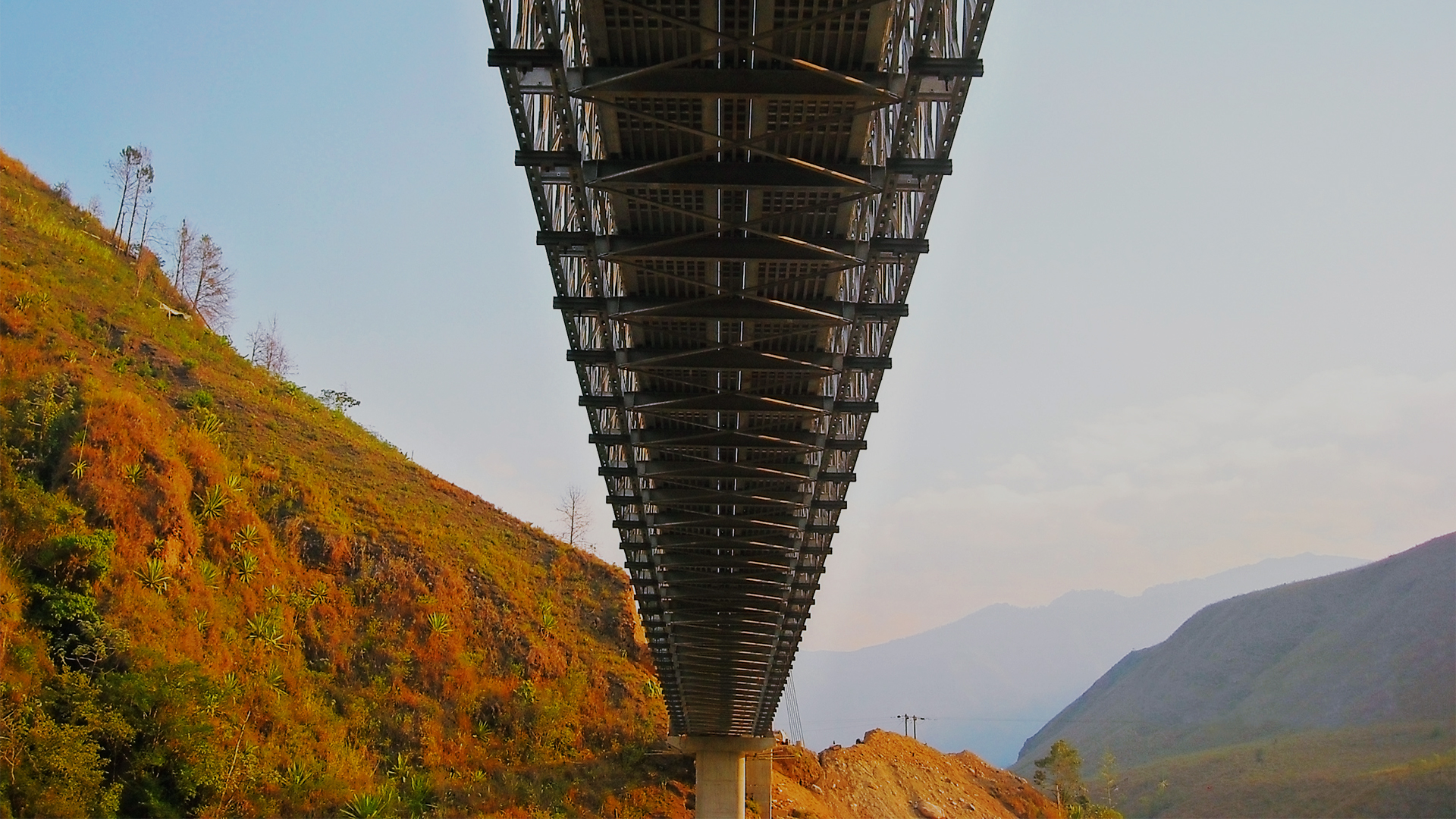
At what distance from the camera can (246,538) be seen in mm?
38250

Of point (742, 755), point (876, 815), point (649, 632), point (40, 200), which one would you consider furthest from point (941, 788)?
point (40, 200)

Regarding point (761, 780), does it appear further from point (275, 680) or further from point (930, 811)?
point (275, 680)

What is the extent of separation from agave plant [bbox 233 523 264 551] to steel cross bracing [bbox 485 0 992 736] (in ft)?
78.3

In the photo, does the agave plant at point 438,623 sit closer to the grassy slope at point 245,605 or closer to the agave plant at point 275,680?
the grassy slope at point 245,605

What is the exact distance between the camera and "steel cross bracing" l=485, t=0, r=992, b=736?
10.0m

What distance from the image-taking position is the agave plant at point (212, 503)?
37688 millimetres

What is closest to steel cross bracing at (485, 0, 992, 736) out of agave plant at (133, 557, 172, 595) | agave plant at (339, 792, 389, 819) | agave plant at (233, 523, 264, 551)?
agave plant at (339, 792, 389, 819)

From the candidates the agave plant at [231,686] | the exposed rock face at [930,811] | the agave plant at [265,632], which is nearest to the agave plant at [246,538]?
the agave plant at [265,632]

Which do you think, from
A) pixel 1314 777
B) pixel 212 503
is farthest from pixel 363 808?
pixel 1314 777

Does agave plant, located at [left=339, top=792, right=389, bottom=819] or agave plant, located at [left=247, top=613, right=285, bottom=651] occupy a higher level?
agave plant, located at [left=247, top=613, right=285, bottom=651]

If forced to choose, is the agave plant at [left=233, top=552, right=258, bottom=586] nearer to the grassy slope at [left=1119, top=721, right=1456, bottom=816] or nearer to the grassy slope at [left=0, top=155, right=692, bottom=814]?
the grassy slope at [left=0, top=155, right=692, bottom=814]

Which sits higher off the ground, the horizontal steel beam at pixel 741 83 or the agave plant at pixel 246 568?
the agave plant at pixel 246 568

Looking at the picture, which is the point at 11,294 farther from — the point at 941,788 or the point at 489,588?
the point at 941,788

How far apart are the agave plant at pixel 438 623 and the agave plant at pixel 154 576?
11.2m
